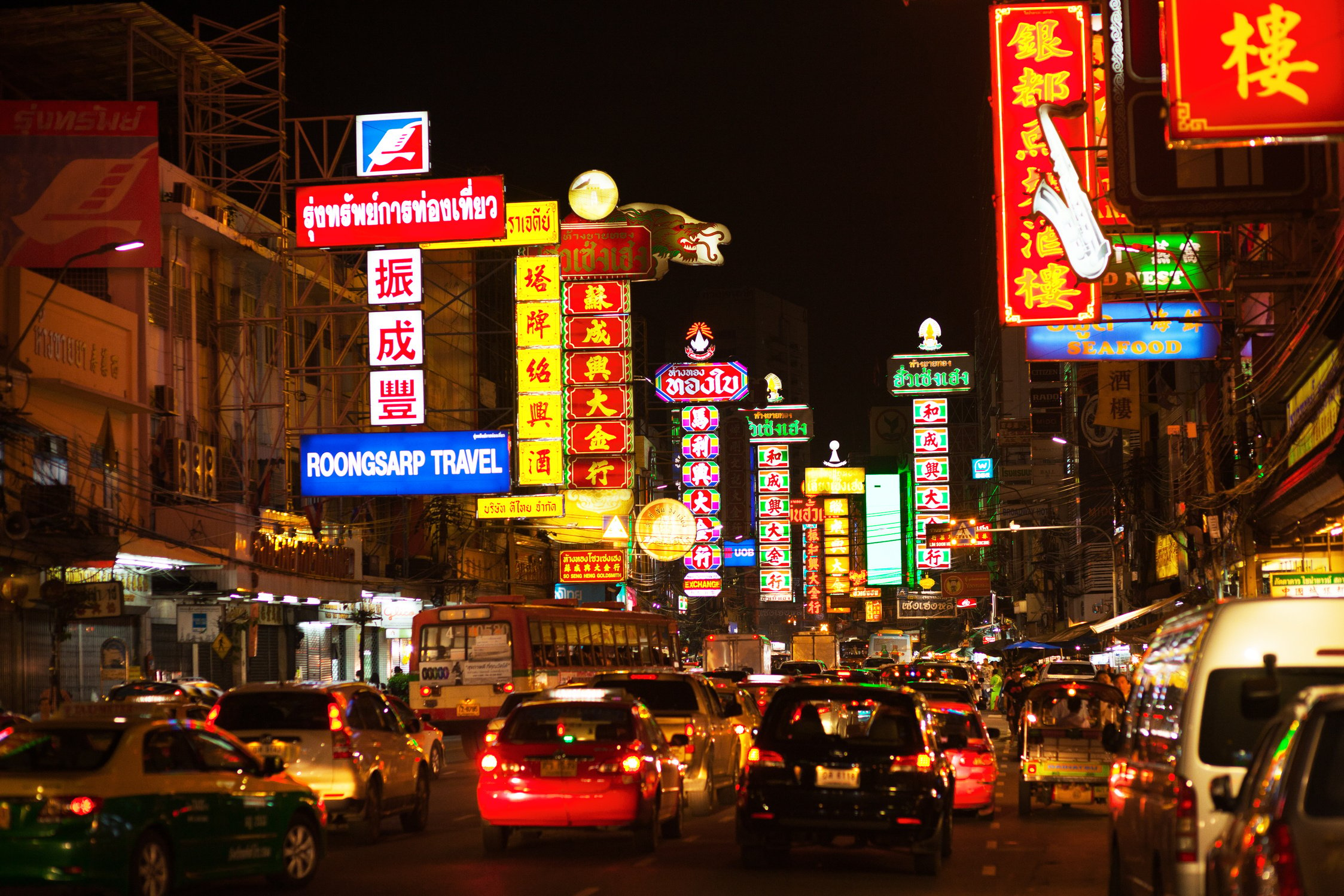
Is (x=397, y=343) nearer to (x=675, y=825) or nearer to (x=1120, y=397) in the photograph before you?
(x=1120, y=397)

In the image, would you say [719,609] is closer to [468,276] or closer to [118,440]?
[468,276]

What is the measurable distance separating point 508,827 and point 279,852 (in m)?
3.29

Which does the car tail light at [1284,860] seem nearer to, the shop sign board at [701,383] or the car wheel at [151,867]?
the car wheel at [151,867]

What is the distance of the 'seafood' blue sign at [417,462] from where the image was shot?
4059cm

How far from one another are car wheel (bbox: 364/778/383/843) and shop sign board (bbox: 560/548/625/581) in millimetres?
41054

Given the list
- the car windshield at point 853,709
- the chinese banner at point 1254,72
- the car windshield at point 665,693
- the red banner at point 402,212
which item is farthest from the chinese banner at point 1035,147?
the red banner at point 402,212

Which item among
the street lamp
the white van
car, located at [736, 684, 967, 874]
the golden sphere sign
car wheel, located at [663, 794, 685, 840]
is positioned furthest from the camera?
Result: the golden sphere sign

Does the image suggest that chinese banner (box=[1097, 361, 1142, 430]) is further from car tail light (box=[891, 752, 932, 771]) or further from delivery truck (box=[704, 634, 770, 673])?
car tail light (box=[891, 752, 932, 771])

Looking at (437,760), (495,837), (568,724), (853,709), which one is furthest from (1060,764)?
(437,760)

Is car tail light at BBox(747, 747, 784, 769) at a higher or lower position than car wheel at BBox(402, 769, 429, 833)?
higher

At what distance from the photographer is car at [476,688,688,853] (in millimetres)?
15617

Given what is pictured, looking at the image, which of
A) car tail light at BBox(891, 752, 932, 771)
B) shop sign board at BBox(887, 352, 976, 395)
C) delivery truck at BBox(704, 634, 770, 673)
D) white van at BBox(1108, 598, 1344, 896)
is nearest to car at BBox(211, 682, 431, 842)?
car tail light at BBox(891, 752, 932, 771)

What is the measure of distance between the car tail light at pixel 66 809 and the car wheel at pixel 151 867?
0.46 metres

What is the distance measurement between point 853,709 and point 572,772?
9.13 ft
